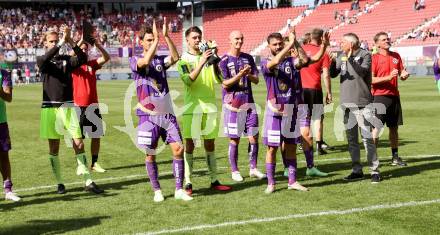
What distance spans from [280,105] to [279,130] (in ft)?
1.15

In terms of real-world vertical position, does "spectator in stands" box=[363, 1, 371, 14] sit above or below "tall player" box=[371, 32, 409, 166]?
above

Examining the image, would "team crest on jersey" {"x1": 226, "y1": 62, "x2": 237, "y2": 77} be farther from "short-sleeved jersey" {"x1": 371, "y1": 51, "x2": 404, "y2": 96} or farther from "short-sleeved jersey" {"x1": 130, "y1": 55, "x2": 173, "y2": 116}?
"short-sleeved jersey" {"x1": 371, "y1": 51, "x2": 404, "y2": 96}

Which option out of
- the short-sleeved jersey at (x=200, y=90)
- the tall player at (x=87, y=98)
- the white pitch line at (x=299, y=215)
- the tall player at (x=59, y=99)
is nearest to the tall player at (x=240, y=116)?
the short-sleeved jersey at (x=200, y=90)

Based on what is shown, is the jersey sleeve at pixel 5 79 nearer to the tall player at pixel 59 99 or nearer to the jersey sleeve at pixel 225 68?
the tall player at pixel 59 99

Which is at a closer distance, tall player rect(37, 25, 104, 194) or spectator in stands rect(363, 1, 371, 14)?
tall player rect(37, 25, 104, 194)

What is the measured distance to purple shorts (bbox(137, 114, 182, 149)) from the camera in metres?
7.92

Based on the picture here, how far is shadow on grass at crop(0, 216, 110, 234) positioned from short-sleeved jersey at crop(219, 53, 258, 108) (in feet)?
9.79

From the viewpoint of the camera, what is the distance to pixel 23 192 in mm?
9031

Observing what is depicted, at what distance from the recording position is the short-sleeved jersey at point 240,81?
8.95 m

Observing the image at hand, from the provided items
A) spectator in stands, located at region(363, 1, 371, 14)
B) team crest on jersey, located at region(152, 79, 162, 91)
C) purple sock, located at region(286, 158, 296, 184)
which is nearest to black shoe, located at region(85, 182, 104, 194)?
team crest on jersey, located at region(152, 79, 162, 91)

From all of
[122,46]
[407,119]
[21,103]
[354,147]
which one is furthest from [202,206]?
[122,46]

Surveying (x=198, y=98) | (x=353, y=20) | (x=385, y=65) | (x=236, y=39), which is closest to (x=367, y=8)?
(x=353, y=20)

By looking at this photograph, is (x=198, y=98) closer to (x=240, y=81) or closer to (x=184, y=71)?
(x=184, y=71)

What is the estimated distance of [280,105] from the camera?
829cm
